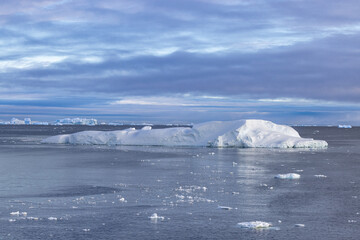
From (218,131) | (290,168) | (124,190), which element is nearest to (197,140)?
(218,131)

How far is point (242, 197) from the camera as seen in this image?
1455 cm

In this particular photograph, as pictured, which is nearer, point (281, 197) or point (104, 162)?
point (281, 197)

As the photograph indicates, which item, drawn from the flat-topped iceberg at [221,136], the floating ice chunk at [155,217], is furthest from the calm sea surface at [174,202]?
the flat-topped iceberg at [221,136]

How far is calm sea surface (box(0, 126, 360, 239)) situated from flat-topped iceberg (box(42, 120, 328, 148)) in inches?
600

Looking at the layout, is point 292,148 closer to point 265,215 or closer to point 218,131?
point 218,131

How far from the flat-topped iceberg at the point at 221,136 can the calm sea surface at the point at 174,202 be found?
15237 millimetres

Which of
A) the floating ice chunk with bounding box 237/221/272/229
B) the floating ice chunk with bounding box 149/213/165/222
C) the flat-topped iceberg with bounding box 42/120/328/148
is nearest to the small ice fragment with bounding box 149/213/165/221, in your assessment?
the floating ice chunk with bounding box 149/213/165/222

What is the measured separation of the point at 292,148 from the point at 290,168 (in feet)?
53.7

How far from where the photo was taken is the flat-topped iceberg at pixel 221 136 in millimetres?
38688

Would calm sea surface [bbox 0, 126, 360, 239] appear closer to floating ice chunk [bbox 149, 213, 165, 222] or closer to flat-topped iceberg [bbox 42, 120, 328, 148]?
floating ice chunk [bbox 149, 213, 165, 222]

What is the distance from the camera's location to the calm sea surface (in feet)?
34.1

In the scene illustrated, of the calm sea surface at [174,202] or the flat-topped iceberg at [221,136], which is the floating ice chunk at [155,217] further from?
the flat-topped iceberg at [221,136]

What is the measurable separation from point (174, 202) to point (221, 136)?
2592 cm

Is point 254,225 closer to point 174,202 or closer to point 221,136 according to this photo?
point 174,202
